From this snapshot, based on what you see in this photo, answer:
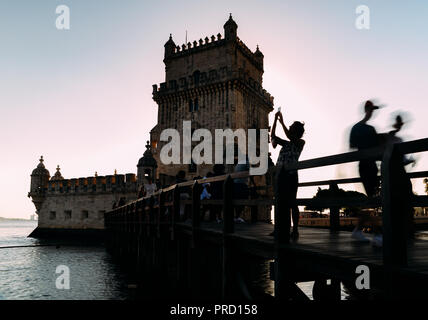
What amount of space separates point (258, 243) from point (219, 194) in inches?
156

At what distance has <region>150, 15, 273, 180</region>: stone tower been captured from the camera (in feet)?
91.0

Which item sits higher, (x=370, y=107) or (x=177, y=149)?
(x=177, y=149)

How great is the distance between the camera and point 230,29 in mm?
29281

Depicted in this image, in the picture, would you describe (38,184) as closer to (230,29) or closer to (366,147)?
(230,29)

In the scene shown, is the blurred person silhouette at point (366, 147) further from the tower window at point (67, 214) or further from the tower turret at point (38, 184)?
the tower turret at point (38, 184)

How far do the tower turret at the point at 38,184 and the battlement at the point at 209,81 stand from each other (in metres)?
17.9

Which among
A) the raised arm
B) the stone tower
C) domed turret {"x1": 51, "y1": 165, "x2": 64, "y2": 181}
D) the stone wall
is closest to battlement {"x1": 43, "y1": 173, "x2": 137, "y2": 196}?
the stone wall

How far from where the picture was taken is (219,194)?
863cm

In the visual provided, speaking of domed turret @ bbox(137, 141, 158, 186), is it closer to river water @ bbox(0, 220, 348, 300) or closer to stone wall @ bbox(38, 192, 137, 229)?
stone wall @ bbox(38, 192, 137, 229)

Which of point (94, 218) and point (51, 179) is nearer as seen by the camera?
point (94, 218)

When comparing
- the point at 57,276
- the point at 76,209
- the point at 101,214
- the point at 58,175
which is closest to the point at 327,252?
the point at 57,276

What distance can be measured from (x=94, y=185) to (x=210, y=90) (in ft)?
49.7
